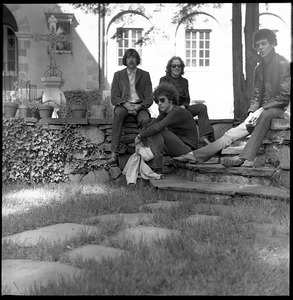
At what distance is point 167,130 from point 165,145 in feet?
0.56

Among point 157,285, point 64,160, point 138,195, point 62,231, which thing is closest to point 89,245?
point 62,231

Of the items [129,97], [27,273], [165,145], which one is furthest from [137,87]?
[27,273]

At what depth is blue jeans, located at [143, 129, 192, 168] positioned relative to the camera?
4.83 metres

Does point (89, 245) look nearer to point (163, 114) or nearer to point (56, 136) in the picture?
point (163, 114)

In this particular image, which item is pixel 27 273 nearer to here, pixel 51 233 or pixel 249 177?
pixel 51 233

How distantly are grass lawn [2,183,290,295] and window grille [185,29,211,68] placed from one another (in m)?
11.6

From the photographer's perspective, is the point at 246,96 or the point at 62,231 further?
the point at 246,96

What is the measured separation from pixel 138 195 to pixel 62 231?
4.41 ft

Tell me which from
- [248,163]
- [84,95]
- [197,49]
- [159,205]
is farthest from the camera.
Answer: [197,49]

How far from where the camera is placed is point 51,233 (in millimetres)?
2758

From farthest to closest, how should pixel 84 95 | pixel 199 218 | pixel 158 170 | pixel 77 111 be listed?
1. pixel 84 95
2. pixel 77 111
3. pixel 158 170
4. pixel 199 218

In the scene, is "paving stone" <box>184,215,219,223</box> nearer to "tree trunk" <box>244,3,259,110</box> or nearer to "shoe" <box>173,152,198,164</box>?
"shoe" <box>173,152,198,164</box>

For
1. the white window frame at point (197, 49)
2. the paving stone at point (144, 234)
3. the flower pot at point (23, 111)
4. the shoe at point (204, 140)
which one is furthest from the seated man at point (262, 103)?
the white window frame at point (197, 49)

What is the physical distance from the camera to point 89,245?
246 cm
